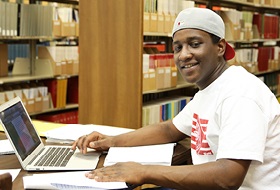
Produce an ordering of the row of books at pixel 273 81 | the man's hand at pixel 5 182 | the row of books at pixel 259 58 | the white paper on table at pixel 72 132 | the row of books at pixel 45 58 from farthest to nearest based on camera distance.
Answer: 1. the row of books at pixel 273 81
2. the row of books at pixel 259 58
3. the row of books at pixel 45 58
4. the white paper on table at pixel 72 132
5. the man's hand at pixel 5 182

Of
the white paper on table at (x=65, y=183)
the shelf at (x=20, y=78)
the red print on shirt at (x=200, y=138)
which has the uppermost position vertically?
the red print on shirt at (x=200, y=138)

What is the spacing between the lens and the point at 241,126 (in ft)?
5.02

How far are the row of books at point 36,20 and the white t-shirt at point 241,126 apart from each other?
10.1ft

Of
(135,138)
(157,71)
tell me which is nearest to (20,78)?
(157,71)

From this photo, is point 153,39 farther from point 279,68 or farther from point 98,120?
point 279,68

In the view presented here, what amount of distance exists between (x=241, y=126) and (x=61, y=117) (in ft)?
12.6

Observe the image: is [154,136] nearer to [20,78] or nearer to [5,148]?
[5,148]

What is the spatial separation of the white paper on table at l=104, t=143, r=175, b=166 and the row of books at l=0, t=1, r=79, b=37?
284cm

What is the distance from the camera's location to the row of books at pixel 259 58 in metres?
5.67

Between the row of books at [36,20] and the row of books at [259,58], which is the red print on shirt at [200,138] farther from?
the row of books at [259,58]

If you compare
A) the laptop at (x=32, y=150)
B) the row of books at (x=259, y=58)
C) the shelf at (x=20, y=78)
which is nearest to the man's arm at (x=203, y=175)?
the laptop at (x=32, y=150)

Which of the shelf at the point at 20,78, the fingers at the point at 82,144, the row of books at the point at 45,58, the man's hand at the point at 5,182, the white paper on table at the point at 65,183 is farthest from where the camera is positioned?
the row of books at the point at 45,58

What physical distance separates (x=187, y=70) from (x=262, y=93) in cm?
32

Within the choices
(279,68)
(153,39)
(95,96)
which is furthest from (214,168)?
(279,68)
